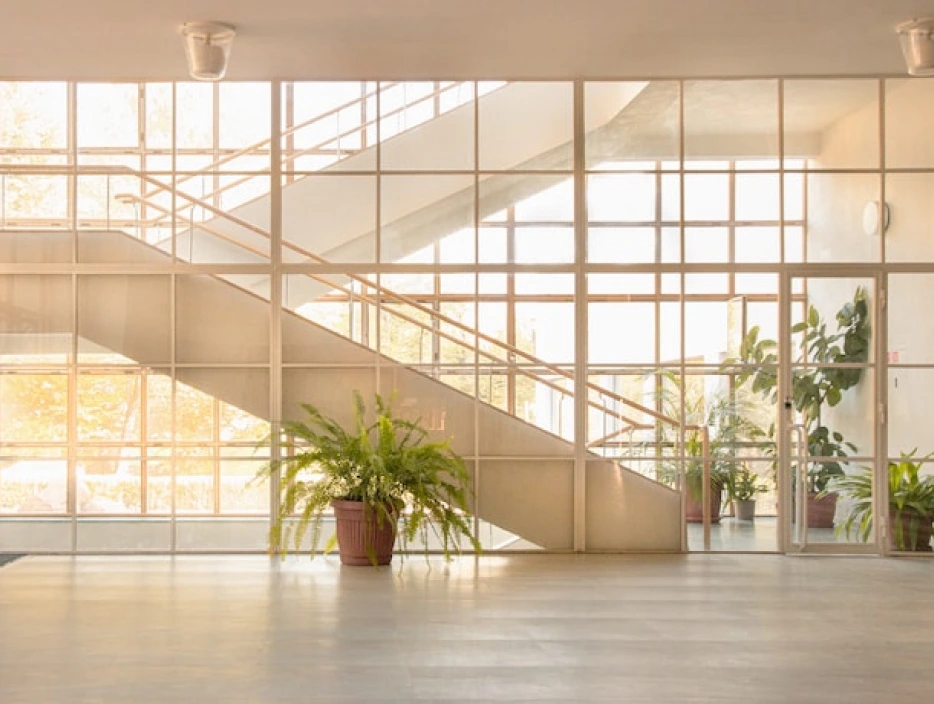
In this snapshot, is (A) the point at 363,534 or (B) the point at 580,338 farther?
(B) the point at 580,338

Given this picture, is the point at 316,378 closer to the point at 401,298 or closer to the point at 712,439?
the point at 401,298

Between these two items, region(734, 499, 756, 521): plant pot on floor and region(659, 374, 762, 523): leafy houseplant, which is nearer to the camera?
region(659, 374, 762, 523): leafy houseplant

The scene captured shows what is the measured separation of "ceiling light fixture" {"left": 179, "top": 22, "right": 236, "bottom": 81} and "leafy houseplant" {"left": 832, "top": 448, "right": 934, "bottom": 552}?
496cm

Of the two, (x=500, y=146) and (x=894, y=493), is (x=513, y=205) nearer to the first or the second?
(x=500, y=146)

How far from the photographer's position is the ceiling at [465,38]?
693cm

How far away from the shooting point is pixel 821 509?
8695 millimetres

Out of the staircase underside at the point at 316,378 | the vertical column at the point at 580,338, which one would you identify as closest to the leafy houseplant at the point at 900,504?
the staircase underside at the point at 316,378

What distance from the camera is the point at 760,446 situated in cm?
865

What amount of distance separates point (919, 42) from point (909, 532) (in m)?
3.41

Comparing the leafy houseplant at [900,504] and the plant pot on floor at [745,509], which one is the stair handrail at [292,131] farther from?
the leafy houseplant at [900,504]

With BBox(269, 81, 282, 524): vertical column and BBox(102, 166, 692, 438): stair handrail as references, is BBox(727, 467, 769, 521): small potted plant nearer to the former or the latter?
BBox(102, 166, 692, 438): stair handrail

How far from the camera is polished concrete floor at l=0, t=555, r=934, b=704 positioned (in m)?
4.86

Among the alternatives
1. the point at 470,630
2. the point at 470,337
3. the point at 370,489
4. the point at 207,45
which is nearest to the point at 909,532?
the point at 470,337

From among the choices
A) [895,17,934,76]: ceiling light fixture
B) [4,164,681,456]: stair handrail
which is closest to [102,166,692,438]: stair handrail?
[4,164,681,456]: stair handrail
